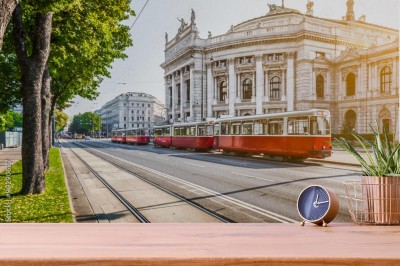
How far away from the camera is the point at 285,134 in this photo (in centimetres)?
1992

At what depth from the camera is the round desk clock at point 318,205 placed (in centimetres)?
224

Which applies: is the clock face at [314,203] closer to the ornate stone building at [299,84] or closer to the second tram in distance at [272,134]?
the ornate stone building at [299,84]

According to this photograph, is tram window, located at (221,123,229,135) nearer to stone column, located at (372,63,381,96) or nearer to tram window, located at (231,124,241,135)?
tram window, located at (231,124,241,135)

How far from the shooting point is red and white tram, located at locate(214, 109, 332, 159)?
60.6ft

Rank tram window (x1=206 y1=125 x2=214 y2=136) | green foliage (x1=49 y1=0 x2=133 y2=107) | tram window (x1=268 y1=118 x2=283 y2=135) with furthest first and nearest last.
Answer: tram window (x1=206 y1=125 x2=214 y2=136) → tram window (x1=268 y1=118 x2=283 y2=135) → green foliage (x1=49 y1=0 x2=133 y2=107)

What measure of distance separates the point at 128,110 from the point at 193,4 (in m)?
4.40

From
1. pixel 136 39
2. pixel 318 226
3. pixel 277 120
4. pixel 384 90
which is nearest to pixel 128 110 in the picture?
pixel 136 39

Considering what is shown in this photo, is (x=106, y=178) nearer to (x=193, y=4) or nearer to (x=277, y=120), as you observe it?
(x=193, y=4)

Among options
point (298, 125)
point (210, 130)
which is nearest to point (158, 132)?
point (210, 130)

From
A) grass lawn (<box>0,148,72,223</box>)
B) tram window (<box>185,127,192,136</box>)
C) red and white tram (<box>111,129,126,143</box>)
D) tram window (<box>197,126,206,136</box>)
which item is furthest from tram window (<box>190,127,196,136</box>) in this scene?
red and white tram (<box>111,129,126,143</box>)

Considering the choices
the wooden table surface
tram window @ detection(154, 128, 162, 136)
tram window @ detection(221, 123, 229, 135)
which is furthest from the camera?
tram window @ detection(154, 128, 162, 136)

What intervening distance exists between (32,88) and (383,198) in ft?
27.1

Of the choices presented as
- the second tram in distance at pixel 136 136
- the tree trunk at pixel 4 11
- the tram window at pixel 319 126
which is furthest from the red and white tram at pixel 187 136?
the tree trunk at pixel 4 11

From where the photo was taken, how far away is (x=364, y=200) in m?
2.33
